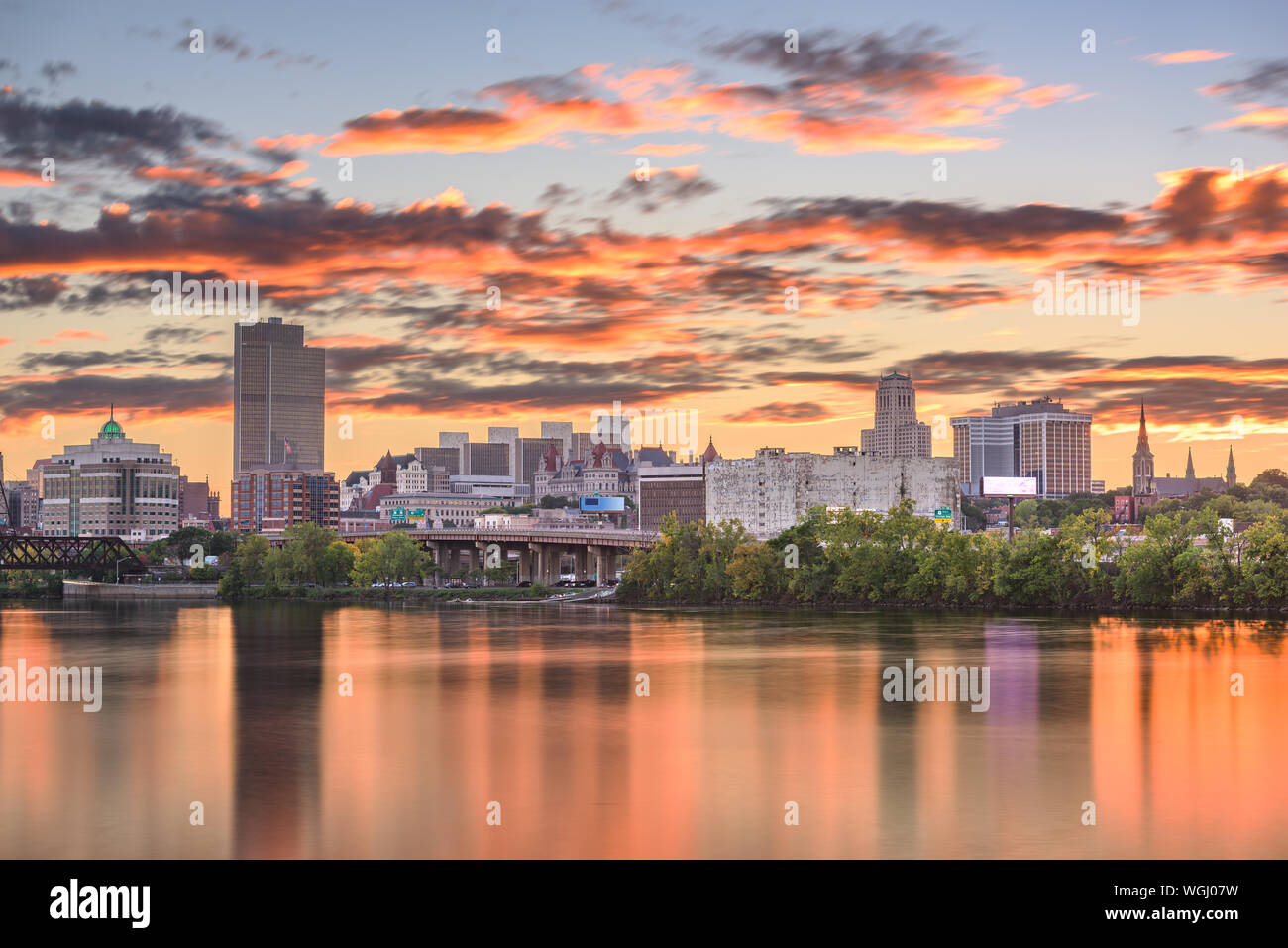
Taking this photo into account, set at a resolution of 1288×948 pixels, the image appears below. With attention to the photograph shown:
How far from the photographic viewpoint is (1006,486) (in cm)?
16262

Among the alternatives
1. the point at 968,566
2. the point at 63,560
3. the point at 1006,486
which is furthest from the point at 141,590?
the point at 1006,486

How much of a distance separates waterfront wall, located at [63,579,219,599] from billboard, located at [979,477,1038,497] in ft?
287

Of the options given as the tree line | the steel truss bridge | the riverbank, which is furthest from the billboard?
the steel truss bridge

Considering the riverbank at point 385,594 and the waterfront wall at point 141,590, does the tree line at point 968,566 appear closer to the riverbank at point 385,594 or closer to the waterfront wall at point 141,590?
the riverbank at point 385,594

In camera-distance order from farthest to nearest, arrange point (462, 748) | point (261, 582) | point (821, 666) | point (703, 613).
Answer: point (261, 582) < point (703, 613) < point (821, 666) < point (462, 748)

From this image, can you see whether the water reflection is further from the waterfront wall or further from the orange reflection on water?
the waterfront wall

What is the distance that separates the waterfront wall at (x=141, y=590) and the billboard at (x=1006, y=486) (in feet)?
287

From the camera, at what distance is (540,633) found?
8225cm

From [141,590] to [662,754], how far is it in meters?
120
